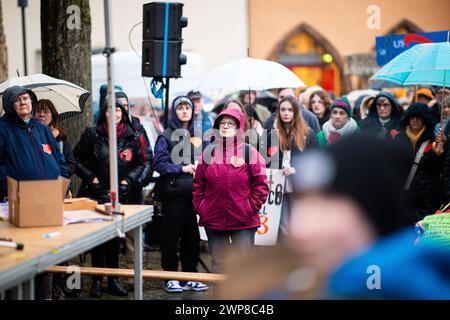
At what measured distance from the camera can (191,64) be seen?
1586 centimetres

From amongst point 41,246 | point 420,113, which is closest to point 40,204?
point 41,246

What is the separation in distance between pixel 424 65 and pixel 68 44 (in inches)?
147

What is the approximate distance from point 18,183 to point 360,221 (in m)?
2.75

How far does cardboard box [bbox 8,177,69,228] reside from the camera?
15.2 ft

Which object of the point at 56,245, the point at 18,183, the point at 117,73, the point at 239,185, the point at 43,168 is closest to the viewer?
the point at 56,245

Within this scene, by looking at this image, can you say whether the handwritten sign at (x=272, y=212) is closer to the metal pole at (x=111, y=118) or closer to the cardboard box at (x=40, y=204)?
the metal pole at (x=111, y=118)

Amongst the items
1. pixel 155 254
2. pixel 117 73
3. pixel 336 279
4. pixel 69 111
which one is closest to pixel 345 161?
pixel 336 279

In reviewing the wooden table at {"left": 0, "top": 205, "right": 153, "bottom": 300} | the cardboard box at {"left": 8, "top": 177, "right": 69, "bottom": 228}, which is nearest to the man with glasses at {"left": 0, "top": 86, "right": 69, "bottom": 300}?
the wooden table at {"left": 0, "top": 205, "right": 153, "bottom": 300}

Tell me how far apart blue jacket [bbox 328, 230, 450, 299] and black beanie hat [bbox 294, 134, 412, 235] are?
7 centimetres

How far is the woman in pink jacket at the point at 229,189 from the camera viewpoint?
6910 millimetres

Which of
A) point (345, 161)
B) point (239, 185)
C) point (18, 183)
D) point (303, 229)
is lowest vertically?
point (239, 185)

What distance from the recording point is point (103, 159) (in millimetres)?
7840

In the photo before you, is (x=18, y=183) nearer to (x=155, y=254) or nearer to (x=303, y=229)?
(x=303, y=229)

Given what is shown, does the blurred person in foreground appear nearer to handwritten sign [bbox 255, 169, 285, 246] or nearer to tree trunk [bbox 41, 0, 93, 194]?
handwritten sign [bbox 255, 169, 285, 246]
